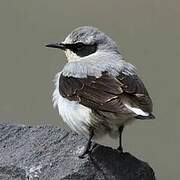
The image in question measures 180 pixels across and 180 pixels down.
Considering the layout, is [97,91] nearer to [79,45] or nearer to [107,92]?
[107,92]

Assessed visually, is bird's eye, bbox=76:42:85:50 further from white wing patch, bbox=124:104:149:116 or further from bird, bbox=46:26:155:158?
white wing patch, bbox=124:104:149:116

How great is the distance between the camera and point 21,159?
4703 mm

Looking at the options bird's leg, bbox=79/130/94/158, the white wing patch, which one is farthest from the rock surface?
the white wing patch

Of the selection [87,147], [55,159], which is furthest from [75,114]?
[55,159]

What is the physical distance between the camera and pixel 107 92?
467cm

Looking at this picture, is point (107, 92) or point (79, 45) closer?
point (107, 92)

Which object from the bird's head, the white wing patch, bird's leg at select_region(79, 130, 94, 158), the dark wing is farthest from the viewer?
the bird's head

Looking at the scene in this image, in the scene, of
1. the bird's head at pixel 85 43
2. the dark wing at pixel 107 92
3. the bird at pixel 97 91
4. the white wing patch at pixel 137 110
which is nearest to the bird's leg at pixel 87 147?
the bird at pixel 97 91

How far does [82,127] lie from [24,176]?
523mm

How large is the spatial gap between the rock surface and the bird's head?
646mm

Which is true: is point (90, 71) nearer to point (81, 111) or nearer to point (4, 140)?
point (81, 111)

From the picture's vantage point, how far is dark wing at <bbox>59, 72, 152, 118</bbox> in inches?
179

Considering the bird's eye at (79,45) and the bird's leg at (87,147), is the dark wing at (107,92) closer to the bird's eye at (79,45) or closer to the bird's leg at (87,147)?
the bird's leg at (87,147)

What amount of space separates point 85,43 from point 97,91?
67 centimetres
